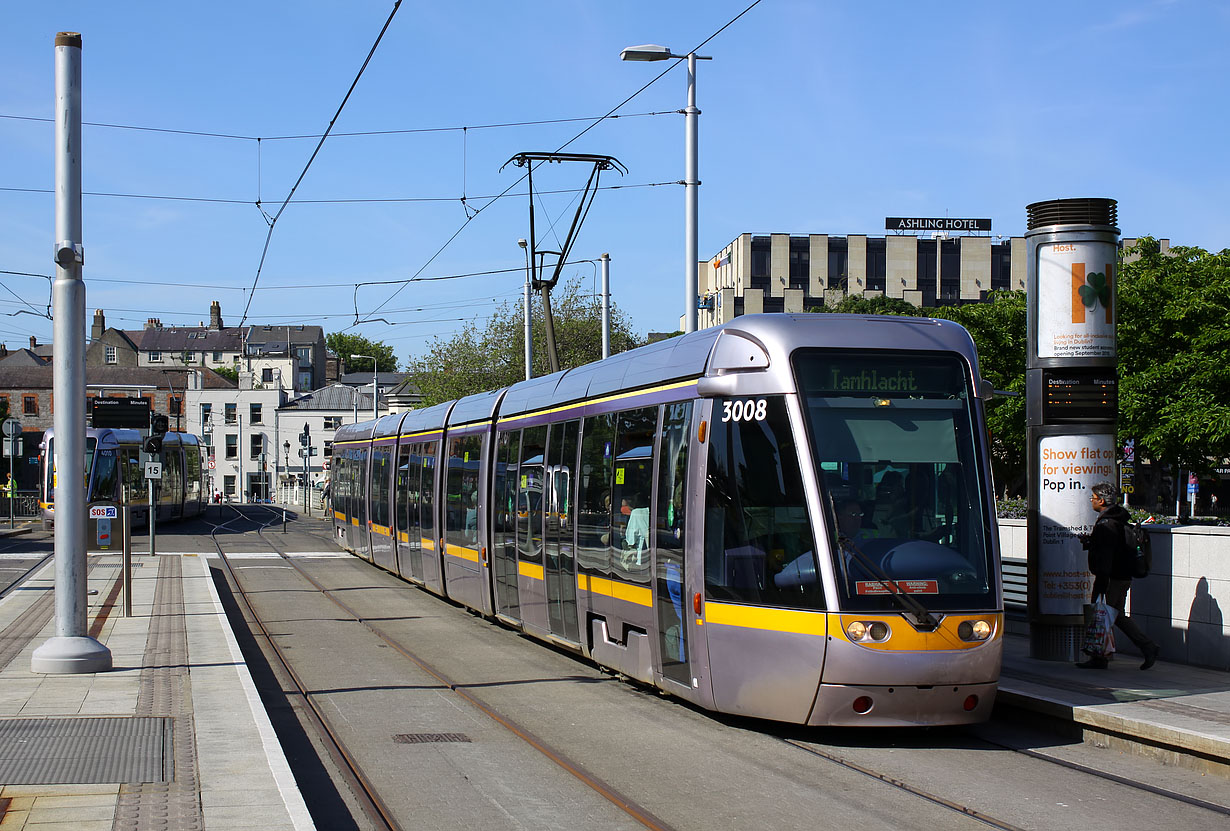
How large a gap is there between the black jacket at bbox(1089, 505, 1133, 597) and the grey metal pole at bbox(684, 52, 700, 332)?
9213 millimetres

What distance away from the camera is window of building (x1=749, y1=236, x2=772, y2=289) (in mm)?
90125

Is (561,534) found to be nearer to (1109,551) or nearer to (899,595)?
(899,595)

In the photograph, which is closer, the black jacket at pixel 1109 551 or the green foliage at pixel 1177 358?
the black jacket at pixel 1109 551

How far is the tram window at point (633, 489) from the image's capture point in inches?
425

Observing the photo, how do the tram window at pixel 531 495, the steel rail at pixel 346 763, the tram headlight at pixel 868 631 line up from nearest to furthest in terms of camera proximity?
the steel rail at pixel 346 763 < the tram headlight at pixel 868 631 < the tram window at pixel 531 495

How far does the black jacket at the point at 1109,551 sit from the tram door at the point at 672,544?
4.11 metres

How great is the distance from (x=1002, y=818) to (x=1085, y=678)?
4.57 meters

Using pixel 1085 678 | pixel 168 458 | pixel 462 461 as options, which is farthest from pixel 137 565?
pixel 1085 678

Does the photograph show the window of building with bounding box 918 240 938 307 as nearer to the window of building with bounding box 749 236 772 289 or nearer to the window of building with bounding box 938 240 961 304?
the window of building with bounding box 938 240 961 304

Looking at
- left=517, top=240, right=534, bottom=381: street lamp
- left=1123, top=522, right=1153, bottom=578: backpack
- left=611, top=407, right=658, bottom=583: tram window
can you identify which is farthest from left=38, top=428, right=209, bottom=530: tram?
left=1123, top=522, right=1153, bottom=578: backpack

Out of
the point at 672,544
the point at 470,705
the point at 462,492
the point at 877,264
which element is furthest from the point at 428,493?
the point at 877,264

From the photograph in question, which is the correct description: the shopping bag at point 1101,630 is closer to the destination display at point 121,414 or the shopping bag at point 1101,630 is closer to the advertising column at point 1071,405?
the advertising column at point 1071,405

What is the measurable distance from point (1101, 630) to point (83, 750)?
847 centimetres

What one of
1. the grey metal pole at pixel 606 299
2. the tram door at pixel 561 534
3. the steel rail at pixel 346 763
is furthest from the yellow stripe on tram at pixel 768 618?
the grey metal pole at pixel 606 299
